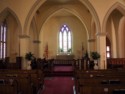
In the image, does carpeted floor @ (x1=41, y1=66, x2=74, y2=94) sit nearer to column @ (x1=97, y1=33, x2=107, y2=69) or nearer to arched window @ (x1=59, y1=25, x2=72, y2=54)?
column @ (x1=97, y1=33, x2=107, y2=69)

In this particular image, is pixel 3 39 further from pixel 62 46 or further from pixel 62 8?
pixel 62 46

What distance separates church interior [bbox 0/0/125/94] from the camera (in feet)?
25.4

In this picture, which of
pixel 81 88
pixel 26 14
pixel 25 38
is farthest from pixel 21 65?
pixel 81 88

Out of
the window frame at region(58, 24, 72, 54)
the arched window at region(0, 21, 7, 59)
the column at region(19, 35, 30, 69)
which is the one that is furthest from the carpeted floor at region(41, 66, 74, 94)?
the window frame at region(58, 24, 72, 54)

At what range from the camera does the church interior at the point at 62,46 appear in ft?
25.4

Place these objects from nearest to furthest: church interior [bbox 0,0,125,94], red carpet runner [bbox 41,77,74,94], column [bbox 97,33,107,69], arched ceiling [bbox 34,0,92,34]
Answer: church interior [bbox 0,0,125,94]
red carpet runner [bbox 41,77,74,94]
column [bbox 97,33,107,69]
arched ceiling [bbox 34,0,92,34]

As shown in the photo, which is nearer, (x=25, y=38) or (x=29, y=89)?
(x=29, y=89)

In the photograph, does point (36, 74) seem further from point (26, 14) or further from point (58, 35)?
point (58, 35)

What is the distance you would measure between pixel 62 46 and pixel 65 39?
107 cm

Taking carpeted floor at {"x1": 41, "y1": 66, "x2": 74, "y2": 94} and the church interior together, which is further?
carpeted floor at {"x1": 41, "y1": 66, "x2": 74, "y2": 94}

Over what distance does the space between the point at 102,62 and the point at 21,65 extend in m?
6.46

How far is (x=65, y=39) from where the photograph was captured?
25.8 meters

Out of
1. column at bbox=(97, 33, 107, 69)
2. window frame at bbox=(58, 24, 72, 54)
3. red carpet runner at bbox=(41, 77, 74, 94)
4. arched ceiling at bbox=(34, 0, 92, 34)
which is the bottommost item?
red carpet runner at bbox=(41, 77, 74, 94)

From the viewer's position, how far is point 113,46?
2055 centimetres
